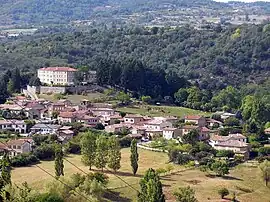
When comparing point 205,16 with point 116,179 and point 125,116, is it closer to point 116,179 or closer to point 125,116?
point 125,116

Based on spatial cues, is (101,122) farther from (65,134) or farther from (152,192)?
(152,192)

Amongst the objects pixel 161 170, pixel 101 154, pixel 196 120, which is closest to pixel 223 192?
pixel 161 170

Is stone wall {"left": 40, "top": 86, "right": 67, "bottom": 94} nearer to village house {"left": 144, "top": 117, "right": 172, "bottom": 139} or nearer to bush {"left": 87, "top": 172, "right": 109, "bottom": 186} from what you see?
village house {"left": 144, "top": 117, "right": 172, "bottom": 139}

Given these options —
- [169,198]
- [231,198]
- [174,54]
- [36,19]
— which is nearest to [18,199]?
[169,198]

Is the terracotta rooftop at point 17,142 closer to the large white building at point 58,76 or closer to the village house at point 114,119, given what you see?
the village house at point 114,119

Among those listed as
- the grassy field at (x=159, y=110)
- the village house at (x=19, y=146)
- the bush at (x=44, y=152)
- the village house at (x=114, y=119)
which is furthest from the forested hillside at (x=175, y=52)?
the bush at (x=44, y=152)
